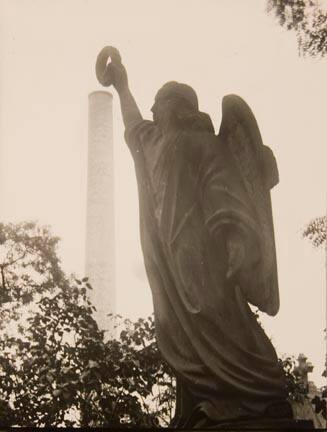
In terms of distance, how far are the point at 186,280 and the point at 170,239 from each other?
0.98 feet

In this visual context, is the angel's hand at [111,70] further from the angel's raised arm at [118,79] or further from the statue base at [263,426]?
the statue base at [263,426]

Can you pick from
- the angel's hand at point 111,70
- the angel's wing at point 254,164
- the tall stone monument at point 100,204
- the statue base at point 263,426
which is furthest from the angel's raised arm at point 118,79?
the tall stone monument at point 100,204

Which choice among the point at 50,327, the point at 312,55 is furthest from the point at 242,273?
the point at 312,55

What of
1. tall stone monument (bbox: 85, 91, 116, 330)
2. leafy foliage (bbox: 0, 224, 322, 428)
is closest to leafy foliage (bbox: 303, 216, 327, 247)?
leafy foliage (bbox: 0, 224, 322, 428)

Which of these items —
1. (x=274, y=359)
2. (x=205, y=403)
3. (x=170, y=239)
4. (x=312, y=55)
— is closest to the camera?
(x=205, y=403)

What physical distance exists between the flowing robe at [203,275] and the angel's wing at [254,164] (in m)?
0.08

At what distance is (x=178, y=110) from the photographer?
409 centimetres

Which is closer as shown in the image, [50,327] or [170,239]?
[170,239]

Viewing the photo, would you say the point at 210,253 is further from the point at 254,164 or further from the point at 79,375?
the point at 79,375

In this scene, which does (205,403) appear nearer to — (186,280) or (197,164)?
(186,280)

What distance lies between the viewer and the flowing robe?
3.23m

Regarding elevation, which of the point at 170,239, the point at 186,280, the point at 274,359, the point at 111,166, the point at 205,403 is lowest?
the point at 205,403

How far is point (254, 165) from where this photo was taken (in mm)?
3834

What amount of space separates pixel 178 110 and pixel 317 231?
12.5 feet
